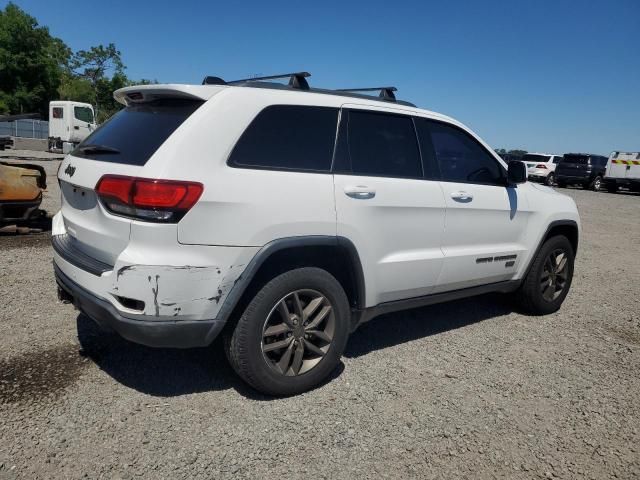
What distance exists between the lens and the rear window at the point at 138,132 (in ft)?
8.80

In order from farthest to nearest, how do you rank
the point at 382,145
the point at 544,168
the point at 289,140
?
1. the point at 544,168
2. the point at 382,145
3. the point at 289,140

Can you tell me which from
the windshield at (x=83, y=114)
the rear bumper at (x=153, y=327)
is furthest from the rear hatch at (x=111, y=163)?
the windshield at (x=83, y=114)

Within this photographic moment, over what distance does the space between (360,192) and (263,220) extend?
728 mm

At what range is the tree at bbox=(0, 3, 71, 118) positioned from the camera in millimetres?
47906

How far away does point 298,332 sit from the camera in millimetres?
2965

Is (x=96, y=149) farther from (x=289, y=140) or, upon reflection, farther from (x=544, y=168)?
(x=544, y=168)

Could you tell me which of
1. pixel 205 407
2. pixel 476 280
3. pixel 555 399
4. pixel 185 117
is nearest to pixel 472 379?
pixel 555 399

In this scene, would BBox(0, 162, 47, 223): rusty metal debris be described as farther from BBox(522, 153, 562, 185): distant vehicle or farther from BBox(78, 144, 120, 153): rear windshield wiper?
BBox(522, 153, 562, 185): distant vehicle

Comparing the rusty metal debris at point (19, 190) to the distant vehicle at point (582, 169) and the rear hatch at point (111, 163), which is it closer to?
the rear hatch at point (111, 163)

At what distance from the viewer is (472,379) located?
343 centimetres

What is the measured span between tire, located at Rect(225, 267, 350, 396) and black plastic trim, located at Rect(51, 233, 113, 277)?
2.65ft

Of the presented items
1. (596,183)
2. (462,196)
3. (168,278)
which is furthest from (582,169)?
(168,278)

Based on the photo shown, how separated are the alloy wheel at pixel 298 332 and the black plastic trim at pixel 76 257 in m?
0.96

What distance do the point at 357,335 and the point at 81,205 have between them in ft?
7.69
